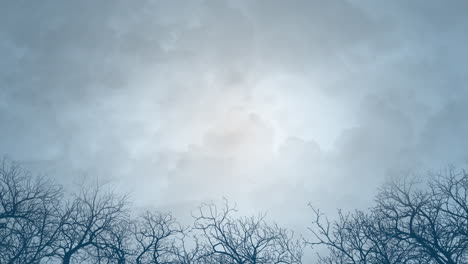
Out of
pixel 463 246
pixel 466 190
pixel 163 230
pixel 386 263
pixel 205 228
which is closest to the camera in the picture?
pixel 463 246

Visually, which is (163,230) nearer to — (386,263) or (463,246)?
(386,263)

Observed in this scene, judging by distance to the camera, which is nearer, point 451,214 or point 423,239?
point 423,239

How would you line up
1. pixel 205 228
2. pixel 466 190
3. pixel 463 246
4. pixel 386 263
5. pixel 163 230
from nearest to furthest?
pixel 463 246 → pixel 386 263 → pixel 466 190 → pixel 205 228 → pixel 163 230

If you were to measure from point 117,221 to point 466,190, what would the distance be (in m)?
20.2

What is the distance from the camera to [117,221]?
63.5 feet

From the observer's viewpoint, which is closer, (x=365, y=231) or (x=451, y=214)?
(x=451, y=214)

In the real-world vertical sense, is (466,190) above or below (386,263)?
above

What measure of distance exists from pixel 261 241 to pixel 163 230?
6393mm

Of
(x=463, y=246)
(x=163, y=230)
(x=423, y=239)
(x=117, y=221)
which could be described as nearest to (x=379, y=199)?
(x=423, y=239)

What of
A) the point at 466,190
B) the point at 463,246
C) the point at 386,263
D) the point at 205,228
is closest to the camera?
the point at 463,246

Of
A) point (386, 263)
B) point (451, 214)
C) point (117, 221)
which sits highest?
point (117, 221)

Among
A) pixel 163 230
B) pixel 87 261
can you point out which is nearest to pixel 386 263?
pixel 163 230

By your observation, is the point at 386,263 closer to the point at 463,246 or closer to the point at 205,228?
the point at 463,246

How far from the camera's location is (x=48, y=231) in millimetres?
17234
